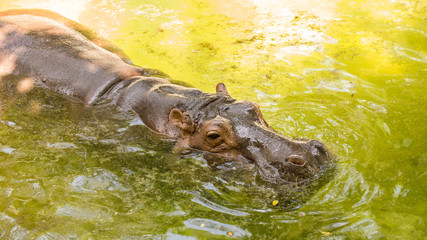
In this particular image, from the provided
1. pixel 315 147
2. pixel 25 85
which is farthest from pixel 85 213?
pixel 25 85

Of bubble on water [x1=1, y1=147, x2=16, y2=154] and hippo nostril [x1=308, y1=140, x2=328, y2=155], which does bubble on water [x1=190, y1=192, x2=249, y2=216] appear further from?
bubble on water [x1=1, y1=147, x2=16, y2=154]

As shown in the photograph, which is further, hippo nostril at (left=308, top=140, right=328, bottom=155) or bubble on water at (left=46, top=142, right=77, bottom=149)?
bubble on water at (left=46, top=142, right=77, bottom=149)

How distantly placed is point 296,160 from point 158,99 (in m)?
2.15

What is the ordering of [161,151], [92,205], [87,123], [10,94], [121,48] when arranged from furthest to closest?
[121,48] < [10,94] < [87,123] < [161,151] < [92,205]

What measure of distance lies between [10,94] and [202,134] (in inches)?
134

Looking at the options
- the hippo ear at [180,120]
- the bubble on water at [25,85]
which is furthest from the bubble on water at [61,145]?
the bubble on water at [25,85]

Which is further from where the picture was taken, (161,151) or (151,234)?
(161,151)

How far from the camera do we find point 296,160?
14.0 feet

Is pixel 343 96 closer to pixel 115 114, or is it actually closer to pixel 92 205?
pixel 115 114

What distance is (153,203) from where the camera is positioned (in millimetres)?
4473

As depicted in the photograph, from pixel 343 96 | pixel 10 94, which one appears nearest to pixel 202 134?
pixel 343 96

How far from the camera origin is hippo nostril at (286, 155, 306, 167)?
4.25 metres

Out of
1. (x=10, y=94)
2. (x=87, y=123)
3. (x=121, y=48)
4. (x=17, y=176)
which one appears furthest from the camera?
(x=121, y=48)

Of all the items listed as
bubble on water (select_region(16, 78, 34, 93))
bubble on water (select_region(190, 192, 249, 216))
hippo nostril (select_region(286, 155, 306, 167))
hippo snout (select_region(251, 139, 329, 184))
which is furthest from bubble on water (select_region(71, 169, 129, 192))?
bubble on water (select_region(16, 78, 34, 93))
